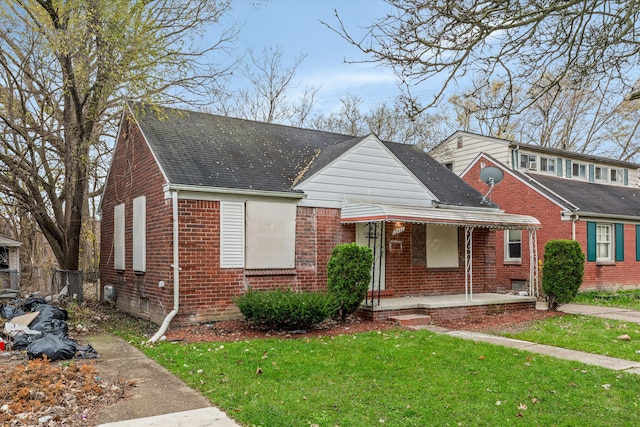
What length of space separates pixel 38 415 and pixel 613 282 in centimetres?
1804

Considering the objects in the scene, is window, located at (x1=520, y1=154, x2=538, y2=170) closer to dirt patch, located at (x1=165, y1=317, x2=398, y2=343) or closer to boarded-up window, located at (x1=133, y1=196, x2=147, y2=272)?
dirt patch, located at (x1=165, y1=317, x2=398, y2=343)

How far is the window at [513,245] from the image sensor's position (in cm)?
1716

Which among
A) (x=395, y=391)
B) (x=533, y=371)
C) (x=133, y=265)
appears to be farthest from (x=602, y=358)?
(x=133, y=265)

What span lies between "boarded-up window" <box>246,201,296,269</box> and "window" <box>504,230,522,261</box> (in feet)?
32.7

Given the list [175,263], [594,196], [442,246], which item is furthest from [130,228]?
[594,196]

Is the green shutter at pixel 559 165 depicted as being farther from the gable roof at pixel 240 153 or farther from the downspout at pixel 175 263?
the downspout at pixel 175 263

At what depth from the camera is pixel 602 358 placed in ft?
Answer: 23.4

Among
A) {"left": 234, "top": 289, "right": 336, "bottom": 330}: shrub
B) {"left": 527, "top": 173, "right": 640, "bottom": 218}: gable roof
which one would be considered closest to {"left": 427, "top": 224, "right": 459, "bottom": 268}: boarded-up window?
{"left": 234, "top": 289, "right": 336, "bottom": 330}: shrub

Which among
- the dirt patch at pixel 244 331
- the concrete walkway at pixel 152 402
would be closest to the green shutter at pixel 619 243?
the dirt patch at pixel 244 331

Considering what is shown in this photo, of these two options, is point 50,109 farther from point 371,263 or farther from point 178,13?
point 371,263

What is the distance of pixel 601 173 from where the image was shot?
2106 cm

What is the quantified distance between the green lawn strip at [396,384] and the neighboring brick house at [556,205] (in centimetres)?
1016

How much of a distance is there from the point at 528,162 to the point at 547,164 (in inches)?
44.8

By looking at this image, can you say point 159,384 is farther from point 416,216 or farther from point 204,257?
point 416,216
